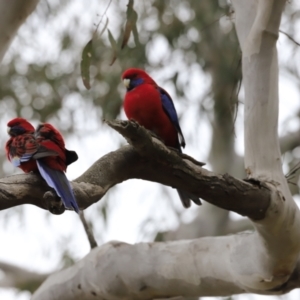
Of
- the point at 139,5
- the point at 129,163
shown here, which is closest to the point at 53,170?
the point at 129,163

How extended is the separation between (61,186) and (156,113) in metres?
1.15

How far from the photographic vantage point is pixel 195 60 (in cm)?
466

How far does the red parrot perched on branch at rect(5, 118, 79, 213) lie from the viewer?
1607mm

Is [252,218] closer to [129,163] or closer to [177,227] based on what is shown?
[129,163]

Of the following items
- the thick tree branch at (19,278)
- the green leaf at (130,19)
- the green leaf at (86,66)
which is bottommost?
the thick tree branch at (19,278)

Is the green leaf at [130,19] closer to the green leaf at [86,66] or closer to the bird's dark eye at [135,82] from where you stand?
the green leaf at [86,66]

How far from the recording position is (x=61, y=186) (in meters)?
1.55

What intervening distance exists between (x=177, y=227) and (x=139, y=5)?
1605mm

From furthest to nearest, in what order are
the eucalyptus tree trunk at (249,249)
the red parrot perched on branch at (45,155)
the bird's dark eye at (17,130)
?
the bird's dark eye at (17,130), the eucalyptus tree trunk at (249,249), the red parrot perched on branch at (45,155)

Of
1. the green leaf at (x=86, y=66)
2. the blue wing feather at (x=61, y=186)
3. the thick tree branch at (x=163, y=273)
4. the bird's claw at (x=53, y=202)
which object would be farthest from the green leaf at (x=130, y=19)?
the bird's claw at (x=53, y=202)

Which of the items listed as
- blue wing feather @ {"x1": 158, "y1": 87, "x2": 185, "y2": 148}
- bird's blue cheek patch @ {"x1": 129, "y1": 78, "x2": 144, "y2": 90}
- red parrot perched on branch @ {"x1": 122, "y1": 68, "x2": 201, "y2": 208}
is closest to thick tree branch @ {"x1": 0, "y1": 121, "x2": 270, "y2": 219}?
red parrot perched on branch @ {"x1": 122, "y1": 68, "x2": 201, "y2": 208}

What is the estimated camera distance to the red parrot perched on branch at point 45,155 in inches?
63.3

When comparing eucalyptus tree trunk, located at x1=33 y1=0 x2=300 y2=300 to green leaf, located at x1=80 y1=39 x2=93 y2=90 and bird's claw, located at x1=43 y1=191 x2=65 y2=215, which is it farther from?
green leaf, located at x1=80 y1=39 x2=93 y2=90

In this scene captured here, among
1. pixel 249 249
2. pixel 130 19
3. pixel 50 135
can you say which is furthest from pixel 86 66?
pixel 249 249
